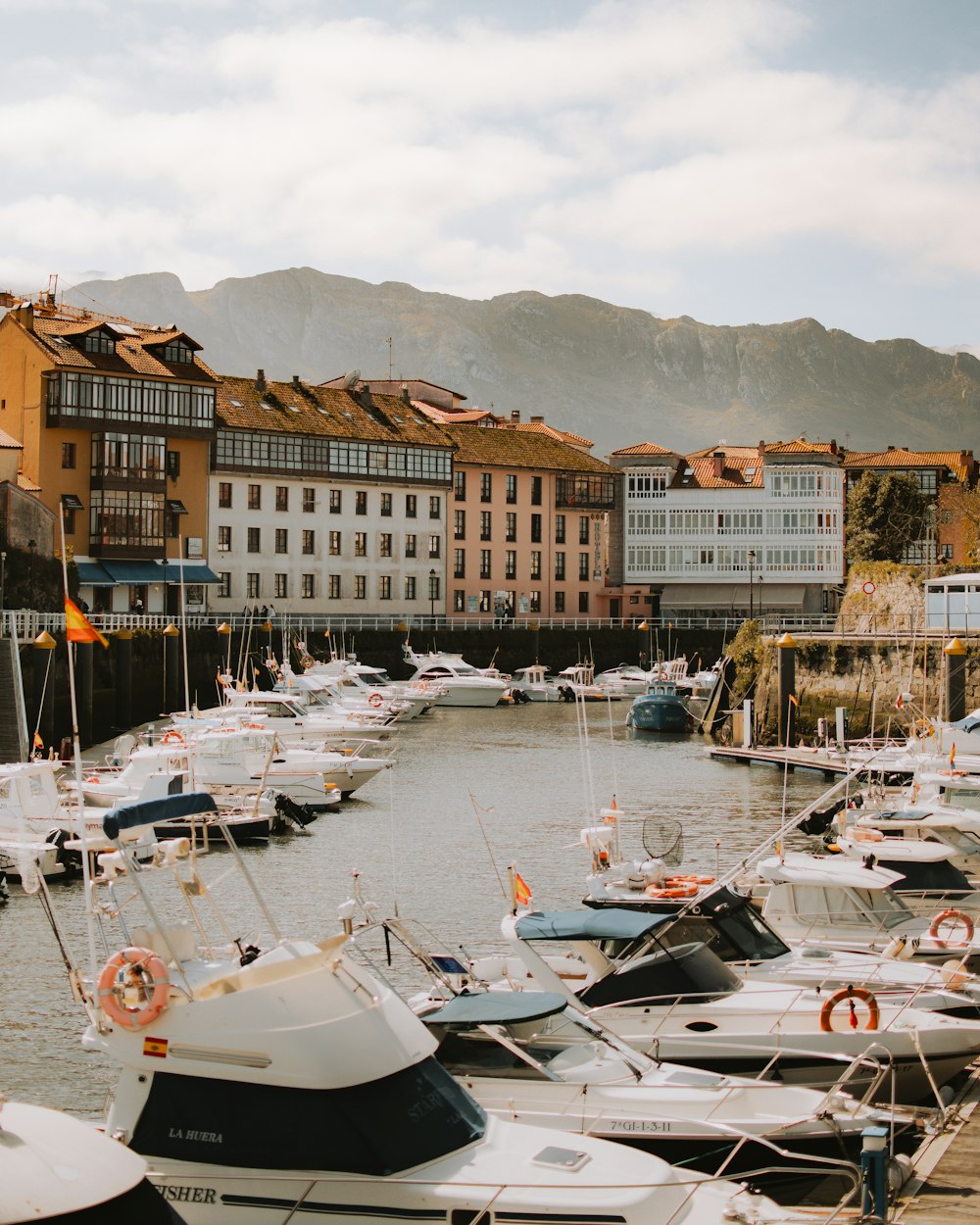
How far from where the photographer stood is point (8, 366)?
81.1 m

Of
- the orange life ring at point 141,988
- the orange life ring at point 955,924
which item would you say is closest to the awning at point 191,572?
the orange life ring at point 955,924

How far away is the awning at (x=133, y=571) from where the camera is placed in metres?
79.6

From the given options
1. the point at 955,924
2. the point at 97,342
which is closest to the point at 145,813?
the point at 955,924

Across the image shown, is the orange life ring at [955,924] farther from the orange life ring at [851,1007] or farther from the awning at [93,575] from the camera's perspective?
the awning at [93,575]

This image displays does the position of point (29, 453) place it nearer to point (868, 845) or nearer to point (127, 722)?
point (127, 722)

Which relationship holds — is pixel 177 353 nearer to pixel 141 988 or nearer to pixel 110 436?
pixel 110 436

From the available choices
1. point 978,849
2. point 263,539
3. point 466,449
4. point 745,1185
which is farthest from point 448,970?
point 466,449

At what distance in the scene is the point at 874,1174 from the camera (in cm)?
1115

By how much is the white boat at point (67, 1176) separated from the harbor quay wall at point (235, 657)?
122 feet

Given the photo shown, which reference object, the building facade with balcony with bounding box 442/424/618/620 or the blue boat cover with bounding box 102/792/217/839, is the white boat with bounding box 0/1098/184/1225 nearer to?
the blue boat cover with bounding box 102/792/217/839

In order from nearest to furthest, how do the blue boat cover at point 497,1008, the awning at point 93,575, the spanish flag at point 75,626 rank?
1. the blue boat cover at point 497,1008
2. the spanish flag at point 75,626
3. the awning at point 93,575

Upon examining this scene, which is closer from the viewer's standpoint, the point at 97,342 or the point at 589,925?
the point at 589,925

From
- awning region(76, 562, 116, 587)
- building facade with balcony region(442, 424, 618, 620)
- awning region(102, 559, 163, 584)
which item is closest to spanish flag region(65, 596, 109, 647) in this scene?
awning region(76, 562, 116, 587)

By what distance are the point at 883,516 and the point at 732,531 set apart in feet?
39.4
